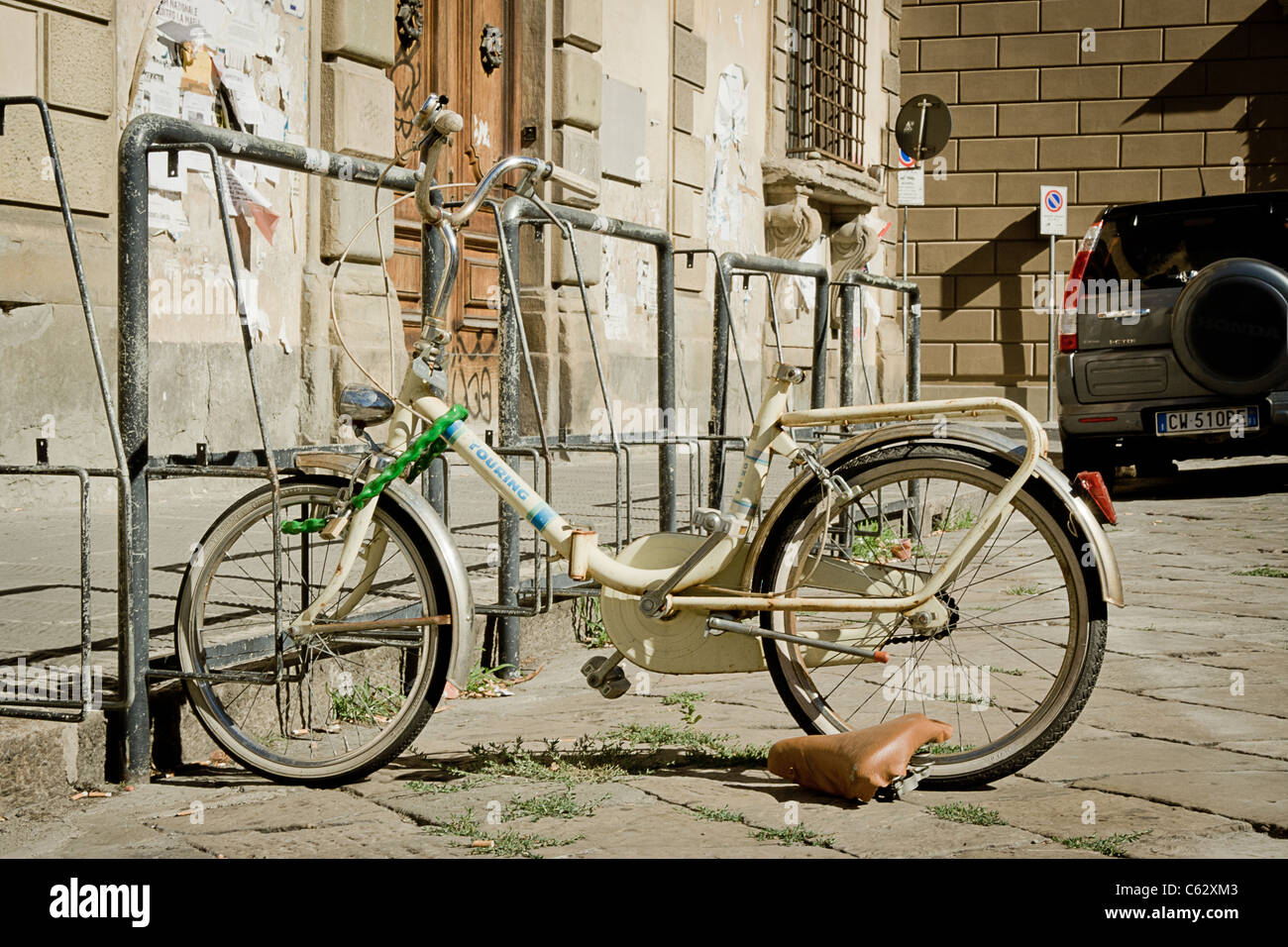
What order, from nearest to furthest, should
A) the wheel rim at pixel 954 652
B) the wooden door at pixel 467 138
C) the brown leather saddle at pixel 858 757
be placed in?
the brown leather saddle at pixel 858 757, the wheel rim at pixel 954 652, the wooden door at pixel 467 138

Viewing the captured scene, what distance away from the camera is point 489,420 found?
9.91 meters

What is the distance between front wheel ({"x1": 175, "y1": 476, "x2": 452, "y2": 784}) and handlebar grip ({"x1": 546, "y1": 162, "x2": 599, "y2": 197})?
2.70ft

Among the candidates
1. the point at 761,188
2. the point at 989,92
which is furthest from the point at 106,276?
the point at 989,92

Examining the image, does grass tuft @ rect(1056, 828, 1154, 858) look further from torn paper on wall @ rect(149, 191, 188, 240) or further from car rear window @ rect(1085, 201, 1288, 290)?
car rear window @ rect(1085, 201, 1288, 290)

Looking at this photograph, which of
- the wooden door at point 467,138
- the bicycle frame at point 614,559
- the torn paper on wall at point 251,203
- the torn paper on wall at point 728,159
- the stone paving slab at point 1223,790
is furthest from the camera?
the torn paper on wall at point 728,159

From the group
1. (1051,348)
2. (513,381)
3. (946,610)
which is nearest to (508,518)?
(513,381)

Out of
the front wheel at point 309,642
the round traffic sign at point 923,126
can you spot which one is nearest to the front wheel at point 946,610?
the front wheel at point 309,642

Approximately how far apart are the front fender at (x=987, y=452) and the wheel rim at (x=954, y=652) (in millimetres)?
47

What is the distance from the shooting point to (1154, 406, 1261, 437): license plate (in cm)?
890

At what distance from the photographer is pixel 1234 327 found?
8.75 m

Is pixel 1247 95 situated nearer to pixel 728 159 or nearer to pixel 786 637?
pixel 728 159

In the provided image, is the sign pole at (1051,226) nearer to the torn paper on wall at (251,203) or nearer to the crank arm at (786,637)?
the torn paper on wall at (251,203)

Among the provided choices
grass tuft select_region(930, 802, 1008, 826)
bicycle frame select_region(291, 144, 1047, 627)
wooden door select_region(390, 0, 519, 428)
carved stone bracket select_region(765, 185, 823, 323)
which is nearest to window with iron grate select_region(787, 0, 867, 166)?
carved stone bracket select_region(765, 185, 823, 323)

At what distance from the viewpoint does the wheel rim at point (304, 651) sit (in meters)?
3.45
